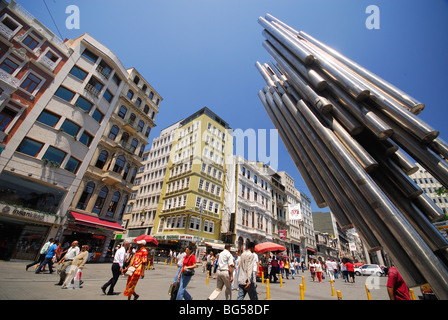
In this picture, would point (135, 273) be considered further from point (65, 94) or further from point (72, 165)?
point (65, 94)

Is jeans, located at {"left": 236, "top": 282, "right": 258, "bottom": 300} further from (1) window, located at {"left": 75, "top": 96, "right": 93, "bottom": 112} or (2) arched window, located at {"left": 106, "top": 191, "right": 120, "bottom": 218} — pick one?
(1) window, located at {"left": 75, "top": 96, "right": 93, "bottom": 112}

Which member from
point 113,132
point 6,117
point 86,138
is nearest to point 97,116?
point 113,132

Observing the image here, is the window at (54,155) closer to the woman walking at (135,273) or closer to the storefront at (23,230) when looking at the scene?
the storefront at (23,230)

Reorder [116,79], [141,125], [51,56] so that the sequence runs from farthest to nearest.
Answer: [141,125]
[116,79]
[51,56]

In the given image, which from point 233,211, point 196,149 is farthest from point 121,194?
point 233,211

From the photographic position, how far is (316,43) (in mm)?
5035

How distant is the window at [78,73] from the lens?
879 inches

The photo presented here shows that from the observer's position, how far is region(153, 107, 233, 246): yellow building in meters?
33.0

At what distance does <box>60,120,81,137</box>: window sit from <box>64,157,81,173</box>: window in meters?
2.73

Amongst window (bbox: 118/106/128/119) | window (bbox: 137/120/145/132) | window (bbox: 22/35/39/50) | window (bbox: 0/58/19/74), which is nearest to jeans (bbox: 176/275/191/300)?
window (bbox: 0/58/19/74)

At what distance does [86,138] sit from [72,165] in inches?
138

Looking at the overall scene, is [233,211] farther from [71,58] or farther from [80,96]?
[71,58]

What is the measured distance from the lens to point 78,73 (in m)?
22.6

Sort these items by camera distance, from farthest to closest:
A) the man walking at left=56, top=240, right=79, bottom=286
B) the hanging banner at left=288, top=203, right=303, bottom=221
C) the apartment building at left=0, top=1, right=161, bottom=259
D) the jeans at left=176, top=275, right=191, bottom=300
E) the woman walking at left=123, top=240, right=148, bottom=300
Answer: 1. the hanging banner at left=288, top=203, right=303, bottom=221
2. the apartment building at left=0, top=1, right=161, bottom=259
3. the man walking at left=56, top=240, right=79, bottom=286
4. the woman walking at left=123, top=240, right=148, bottom=300
5. the jeans at left=176, top=275, right=191, bottom=300
